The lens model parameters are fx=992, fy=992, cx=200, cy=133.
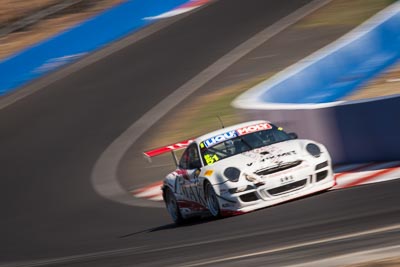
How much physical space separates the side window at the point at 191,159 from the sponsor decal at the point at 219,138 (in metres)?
0.17

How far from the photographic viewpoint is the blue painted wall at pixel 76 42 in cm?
2370

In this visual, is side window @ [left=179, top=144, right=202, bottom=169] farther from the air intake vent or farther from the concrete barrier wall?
the concrete barrier wall

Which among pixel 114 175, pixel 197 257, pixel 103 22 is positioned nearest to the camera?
pixel 197 257

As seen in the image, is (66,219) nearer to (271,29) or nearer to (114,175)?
(114,175)

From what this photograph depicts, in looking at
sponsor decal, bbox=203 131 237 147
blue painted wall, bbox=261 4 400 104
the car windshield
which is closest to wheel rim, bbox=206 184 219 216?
the car windshield

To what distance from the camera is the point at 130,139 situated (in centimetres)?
1788

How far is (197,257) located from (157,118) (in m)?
11.4

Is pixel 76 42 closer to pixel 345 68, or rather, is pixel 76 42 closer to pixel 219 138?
pixel 345 68

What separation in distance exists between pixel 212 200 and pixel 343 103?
98.8 inches

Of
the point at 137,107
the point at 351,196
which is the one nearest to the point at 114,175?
the point at 137,107

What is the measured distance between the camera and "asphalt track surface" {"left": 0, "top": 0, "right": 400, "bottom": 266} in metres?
7.51

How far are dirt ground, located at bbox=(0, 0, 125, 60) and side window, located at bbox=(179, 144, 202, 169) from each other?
1454 centimetres

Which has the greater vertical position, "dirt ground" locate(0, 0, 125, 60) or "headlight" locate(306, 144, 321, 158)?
"dirt ground" locate(0, 0, 125, 60)

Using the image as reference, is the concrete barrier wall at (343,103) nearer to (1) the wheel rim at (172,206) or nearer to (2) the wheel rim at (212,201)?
(1) the wheel rim at (172,206)
